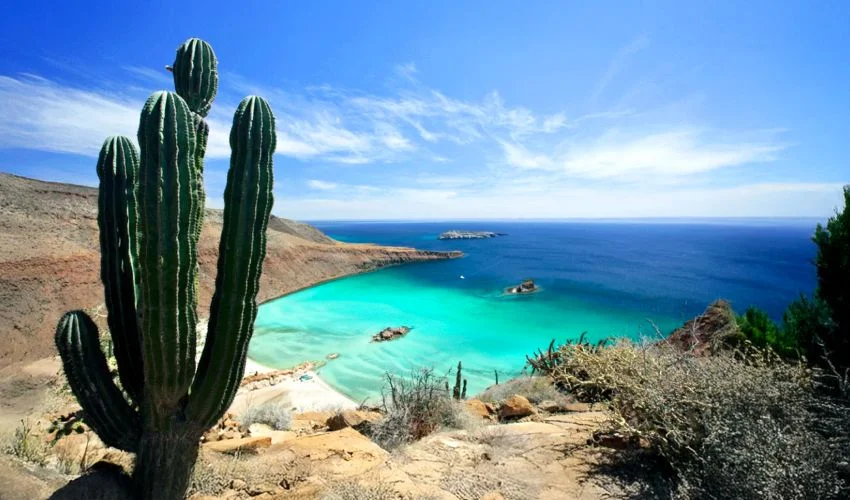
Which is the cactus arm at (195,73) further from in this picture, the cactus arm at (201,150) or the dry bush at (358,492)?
the dry bush at (358,492)

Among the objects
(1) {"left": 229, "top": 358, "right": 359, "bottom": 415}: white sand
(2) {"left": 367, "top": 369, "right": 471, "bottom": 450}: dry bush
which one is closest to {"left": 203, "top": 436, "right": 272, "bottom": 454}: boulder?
(2) {"left": 367, "top": 369, "right": 471, "bottom": 450}: dry bush

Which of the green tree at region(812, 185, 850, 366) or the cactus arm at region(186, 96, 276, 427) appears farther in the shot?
the green tree at region(812, 185, 850, 366)

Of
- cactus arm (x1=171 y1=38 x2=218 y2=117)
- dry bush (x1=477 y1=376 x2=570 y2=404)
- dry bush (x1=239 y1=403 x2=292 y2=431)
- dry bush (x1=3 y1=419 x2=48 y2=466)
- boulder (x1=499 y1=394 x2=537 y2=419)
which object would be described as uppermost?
cactus arm (x1=171 y1=38 x2=218 y2=117)

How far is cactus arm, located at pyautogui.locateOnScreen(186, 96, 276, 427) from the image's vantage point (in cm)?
354

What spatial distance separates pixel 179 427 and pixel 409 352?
17107mm

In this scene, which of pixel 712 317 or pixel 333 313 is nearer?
pixel 712 317

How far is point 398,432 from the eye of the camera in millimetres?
5828

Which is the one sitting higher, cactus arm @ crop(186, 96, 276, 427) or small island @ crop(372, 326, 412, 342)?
cactus arm @ crop(186, 96, 276, 427)

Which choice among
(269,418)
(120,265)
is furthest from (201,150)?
(269,418)

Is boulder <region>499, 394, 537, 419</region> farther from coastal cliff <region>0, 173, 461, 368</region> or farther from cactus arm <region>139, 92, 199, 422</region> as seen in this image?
coastal cliff <region>0, 173, 461, 368</region>

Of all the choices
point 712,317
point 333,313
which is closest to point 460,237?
point 333,313

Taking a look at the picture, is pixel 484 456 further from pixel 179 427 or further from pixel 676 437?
pixel 179 427

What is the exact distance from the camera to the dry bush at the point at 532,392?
26.7 feet

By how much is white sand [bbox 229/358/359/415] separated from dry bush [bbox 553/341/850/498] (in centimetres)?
911
